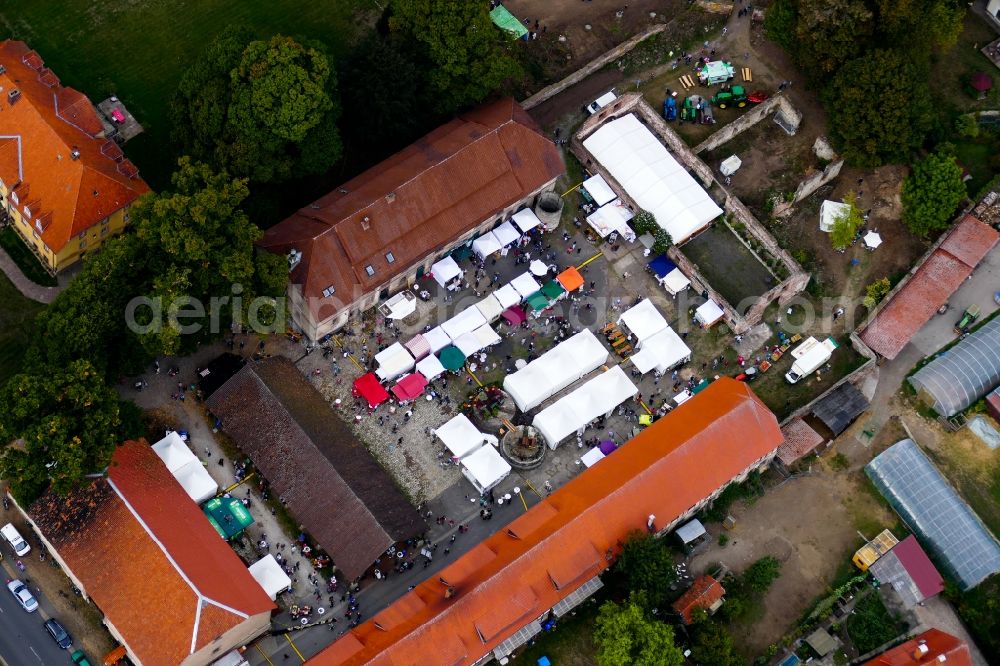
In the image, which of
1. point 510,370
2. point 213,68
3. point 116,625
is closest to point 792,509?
point 510,370

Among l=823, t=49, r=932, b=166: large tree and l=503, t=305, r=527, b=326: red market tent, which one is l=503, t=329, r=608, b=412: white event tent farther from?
l=823, t=49, r=932, b=166: large tree

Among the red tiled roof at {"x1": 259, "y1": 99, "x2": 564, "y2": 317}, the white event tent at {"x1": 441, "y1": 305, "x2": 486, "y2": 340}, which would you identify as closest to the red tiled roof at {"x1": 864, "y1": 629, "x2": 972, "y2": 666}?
the white event tent at {"x1": 441, "y1": 305, "x2": 486, "y2": 340}

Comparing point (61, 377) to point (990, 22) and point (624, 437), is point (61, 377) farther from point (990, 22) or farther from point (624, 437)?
point (990, 22)

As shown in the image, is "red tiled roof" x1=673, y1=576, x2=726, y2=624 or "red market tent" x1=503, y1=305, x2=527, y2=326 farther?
"red market tent" x1=503, y1=305, x2=527, y2=326

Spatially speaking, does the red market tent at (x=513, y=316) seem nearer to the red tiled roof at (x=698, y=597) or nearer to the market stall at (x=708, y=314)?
the market stall at (x=708, y=314)

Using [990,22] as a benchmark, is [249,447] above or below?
above

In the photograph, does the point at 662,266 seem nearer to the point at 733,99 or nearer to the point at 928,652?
the point at 733,99

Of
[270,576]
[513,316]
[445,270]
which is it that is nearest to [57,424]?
[270,576]
